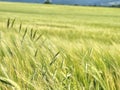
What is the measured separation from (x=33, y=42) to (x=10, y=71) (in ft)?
1.29

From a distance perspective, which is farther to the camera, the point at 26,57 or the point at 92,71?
the point at 26,57

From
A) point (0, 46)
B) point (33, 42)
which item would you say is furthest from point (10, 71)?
point (0, 46)

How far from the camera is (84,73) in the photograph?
2057mm

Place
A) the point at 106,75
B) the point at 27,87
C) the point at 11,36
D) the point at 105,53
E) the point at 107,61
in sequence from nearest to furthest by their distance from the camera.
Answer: the point at 27,87
the point at 106,75
the point at 107,61
the point at 105,53
the point at 11,36

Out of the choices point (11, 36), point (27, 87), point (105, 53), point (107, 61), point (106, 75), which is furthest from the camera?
point (11, 36)

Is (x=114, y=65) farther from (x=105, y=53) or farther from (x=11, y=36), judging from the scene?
(x=11, y=36)

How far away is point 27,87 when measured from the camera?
1812 millimetres

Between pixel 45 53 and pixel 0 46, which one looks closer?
pixel 45 53

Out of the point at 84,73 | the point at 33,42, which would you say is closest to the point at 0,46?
the point at 33,42

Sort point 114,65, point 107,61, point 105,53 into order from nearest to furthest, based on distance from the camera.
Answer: point 114,65
point 107,61
point 105,53

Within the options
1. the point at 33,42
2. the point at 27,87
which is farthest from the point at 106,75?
the point at 33,42

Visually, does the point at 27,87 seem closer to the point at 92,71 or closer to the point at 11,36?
the point at 92,71

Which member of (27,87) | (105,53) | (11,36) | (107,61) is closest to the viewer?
(27,87)

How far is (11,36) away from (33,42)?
2.19 feet
